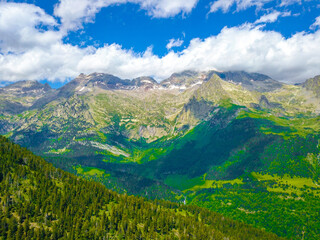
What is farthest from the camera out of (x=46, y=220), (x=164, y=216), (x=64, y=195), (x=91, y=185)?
(x=91, y=185)

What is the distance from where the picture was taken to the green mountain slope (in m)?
112

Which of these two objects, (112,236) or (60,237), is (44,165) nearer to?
(60,237)

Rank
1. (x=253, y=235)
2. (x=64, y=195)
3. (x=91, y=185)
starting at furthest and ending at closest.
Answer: (x=253, y=235)
(x=91, y=185)
(x=64, y=195)

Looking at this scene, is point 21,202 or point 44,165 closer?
point 21,202

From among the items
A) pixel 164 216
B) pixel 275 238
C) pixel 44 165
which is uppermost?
pixel 44 165

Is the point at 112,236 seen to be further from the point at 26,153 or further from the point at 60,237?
Answer: the point at 26,153

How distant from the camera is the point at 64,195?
139875 millimetres

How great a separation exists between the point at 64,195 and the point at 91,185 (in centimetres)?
2547

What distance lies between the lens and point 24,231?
105m

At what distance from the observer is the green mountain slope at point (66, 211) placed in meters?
112

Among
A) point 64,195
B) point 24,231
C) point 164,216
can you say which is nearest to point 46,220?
point 24,231

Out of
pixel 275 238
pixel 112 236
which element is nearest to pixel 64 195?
pixel 112 236

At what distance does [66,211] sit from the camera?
126250 mm

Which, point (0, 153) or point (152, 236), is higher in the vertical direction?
point (0, 153)
